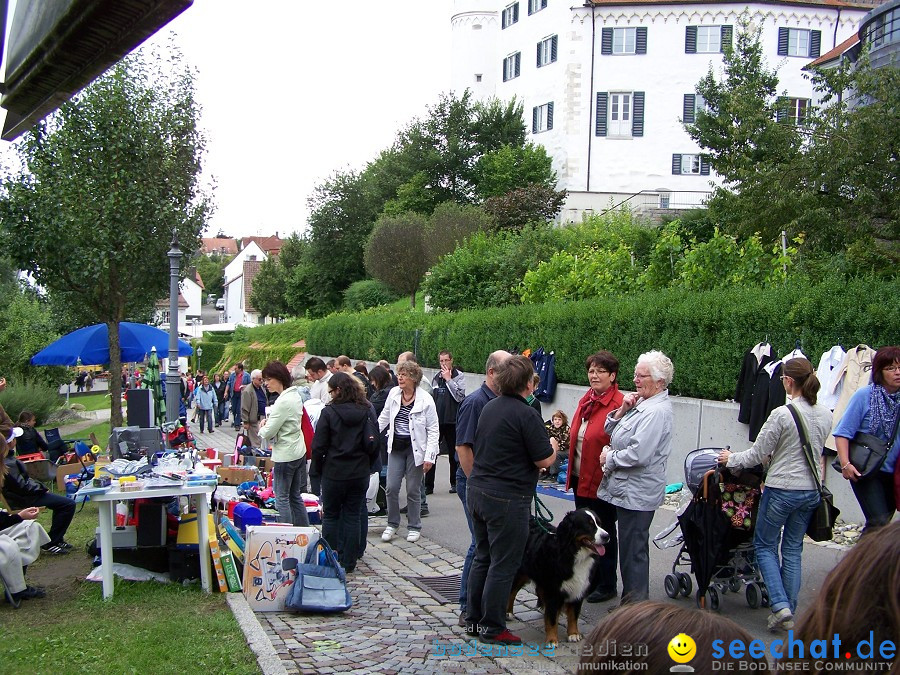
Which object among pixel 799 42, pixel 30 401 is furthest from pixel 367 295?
pixel 799 42

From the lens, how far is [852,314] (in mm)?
10336

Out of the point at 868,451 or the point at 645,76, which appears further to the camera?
the point at 645,76

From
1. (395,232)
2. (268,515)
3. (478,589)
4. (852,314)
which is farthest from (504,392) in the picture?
(395,232)

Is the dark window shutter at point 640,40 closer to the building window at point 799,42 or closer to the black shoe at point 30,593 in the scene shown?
the building window at point 799,42

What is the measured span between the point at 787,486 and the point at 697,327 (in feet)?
22.9

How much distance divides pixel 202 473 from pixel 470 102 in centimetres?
4707

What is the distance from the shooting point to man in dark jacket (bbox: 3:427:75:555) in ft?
29.4

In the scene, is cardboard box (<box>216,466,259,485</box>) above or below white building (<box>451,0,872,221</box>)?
below

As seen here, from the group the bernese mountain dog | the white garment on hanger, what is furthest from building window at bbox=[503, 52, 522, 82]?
the bernese mountain dog

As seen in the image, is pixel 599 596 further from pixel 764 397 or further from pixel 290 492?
pixel 764 397

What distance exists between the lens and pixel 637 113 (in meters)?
45.5

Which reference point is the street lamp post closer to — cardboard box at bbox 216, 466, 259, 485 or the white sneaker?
cardboard box at bbox 216, 466, 259, 485

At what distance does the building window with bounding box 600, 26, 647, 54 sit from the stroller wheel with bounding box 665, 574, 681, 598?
4259 cm

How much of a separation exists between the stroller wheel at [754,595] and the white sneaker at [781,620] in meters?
0.54
